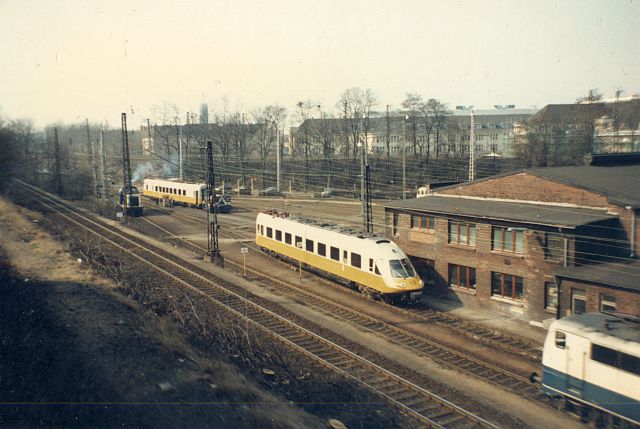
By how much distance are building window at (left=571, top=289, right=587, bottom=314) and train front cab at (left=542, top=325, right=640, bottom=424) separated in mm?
5415

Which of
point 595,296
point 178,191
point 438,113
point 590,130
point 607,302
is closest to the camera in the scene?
point 607,302

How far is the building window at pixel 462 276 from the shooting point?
922 inches

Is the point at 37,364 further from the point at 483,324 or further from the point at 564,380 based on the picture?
the point at 483,324

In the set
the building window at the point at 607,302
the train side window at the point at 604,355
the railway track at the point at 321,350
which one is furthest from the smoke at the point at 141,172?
the train side window at the point at 604,355

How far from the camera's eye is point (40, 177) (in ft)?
294

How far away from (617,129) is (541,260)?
173 ft

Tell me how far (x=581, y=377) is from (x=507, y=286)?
353 inches

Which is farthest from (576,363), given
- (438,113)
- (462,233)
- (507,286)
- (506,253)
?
(438,113)

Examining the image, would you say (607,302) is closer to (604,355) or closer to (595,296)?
(595,296)

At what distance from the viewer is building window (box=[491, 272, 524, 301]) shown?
21.5 meters

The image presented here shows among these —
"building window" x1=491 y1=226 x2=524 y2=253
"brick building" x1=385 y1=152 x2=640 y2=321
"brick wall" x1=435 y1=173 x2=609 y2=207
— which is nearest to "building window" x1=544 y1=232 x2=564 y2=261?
"brick building" x1=385 y1=152 x2=640 y2=321

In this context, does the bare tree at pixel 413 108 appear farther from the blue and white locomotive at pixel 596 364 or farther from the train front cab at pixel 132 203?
the blue and white locomotive at pixel 596 364

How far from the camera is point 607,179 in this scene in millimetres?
24297

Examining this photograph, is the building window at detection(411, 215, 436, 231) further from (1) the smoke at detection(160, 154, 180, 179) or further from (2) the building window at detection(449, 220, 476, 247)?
(1) the smoke at detection(160, 154, 180, 179)
